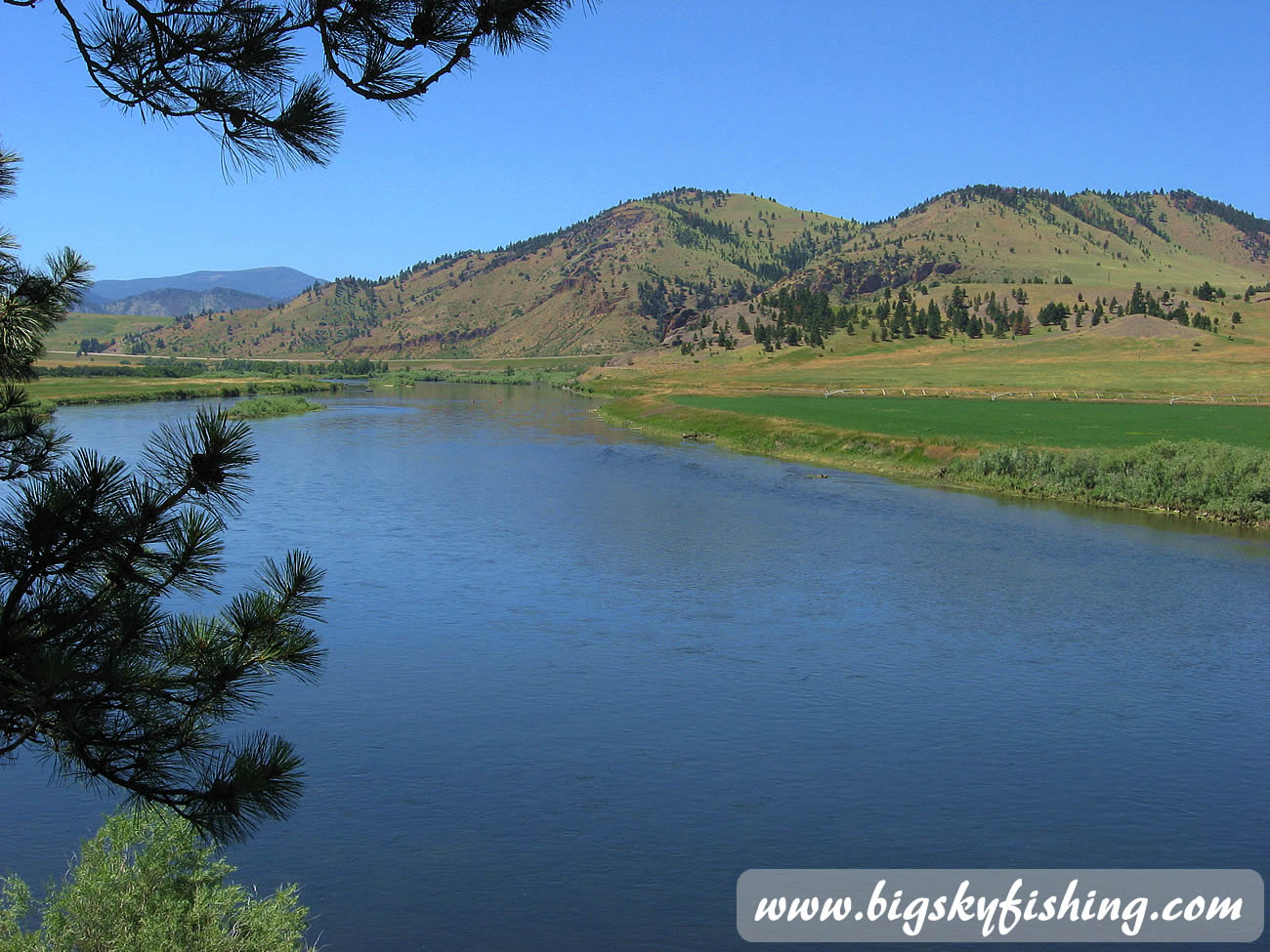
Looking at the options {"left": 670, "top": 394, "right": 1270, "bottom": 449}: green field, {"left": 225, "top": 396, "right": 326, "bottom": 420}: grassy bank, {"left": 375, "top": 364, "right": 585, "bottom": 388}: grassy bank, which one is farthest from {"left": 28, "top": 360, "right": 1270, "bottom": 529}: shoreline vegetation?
{"left": 375, "top": 364, "right": 585, "bottom": 388}: grassy bank

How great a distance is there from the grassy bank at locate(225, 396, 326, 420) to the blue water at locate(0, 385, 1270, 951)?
44499mm

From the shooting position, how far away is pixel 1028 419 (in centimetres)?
6250

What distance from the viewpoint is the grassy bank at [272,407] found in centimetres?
7631

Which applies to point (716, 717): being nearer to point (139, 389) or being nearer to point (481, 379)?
point (139, 389)

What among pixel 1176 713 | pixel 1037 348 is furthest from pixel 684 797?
pixel 1037 348

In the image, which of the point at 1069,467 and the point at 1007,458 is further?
the point at 1007,458

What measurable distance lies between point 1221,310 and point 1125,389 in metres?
62.1

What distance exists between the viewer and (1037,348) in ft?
396

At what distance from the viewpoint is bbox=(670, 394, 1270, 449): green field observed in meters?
51.2

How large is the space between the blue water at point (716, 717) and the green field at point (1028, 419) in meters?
17.4

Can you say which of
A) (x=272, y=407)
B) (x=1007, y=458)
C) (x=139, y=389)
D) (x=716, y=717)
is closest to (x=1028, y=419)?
(x=1007, y=458)

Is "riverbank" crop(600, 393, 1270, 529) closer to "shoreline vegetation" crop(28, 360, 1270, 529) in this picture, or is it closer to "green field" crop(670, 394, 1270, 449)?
"shoreline vegetation" crop(28, 360, 1270, 529)

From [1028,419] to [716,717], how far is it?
5017 cm

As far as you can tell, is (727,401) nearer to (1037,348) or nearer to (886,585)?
(1037,348)
